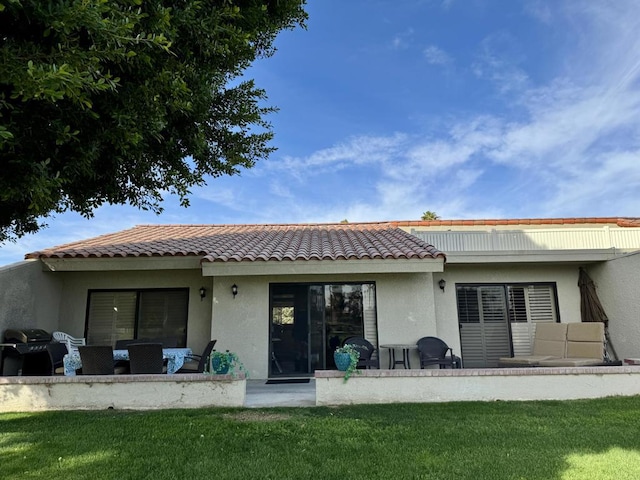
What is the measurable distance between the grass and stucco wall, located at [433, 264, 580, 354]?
5552 millimetres

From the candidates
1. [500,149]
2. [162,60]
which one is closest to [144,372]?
[162,60]

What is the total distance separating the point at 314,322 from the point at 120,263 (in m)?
5.44

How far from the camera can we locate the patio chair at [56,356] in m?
8.77

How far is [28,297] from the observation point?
35.6ft

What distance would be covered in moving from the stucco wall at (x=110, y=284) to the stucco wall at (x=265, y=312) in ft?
3.85

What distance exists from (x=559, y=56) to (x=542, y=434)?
513 inches

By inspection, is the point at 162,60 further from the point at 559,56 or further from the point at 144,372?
the point at 559,56

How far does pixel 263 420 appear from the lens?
6469 millimetres

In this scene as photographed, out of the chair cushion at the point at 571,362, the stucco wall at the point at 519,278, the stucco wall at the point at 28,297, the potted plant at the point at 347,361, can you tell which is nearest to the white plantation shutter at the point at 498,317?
the stucco wall at the point at 519,278

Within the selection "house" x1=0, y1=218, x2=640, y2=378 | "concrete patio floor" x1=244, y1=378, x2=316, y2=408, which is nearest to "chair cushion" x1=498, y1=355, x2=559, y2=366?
"house" x1=0, y1=218, x2=640, y2=378

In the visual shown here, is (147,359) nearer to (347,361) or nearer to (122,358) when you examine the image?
(122,358)

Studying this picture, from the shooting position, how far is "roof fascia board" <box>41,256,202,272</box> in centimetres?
1125

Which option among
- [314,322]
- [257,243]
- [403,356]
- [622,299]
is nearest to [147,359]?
[314,322]

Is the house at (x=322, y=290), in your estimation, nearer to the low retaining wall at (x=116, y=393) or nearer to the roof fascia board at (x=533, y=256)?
the roof fascia board at (x=533, y=256)
